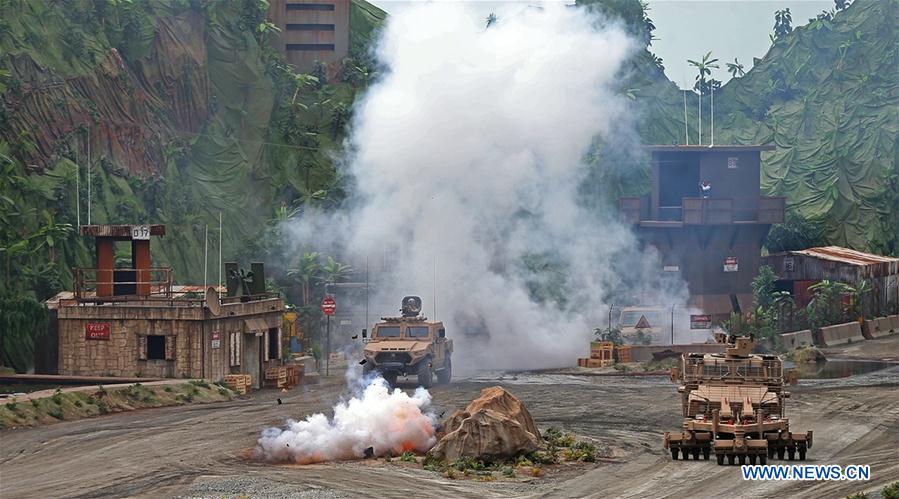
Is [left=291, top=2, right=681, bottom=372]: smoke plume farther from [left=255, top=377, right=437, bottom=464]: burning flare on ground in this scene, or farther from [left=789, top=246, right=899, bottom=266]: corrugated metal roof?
[left=255, top=377, right=437, bottom=464]: burning flare on ground

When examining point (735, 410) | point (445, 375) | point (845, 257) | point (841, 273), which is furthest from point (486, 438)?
point (845, 257)

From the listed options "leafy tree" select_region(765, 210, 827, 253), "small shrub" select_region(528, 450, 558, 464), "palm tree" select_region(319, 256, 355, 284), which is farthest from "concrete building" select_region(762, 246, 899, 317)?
"small shrub" select_region(528, 450, 558, 464)

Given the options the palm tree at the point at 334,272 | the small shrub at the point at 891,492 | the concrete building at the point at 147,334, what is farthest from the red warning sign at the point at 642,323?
the small shrub at the point at 891,492

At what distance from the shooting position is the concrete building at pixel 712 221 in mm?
72188

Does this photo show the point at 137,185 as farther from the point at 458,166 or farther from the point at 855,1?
the point at 855,1

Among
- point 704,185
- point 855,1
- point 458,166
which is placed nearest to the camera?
point 458,166

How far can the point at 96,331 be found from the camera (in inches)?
1982

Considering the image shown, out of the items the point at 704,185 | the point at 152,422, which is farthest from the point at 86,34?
the point at 152,422

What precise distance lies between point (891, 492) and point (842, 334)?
38.6 metres

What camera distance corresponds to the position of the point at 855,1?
144 m

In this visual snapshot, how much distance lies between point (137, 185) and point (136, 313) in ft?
116

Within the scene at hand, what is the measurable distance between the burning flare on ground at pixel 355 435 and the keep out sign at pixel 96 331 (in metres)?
15.6

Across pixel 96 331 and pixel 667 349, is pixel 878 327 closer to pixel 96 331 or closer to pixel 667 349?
pixel 667 349

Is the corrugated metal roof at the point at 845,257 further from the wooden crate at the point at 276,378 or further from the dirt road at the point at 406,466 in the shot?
the wooden crate at the point at 276,378
